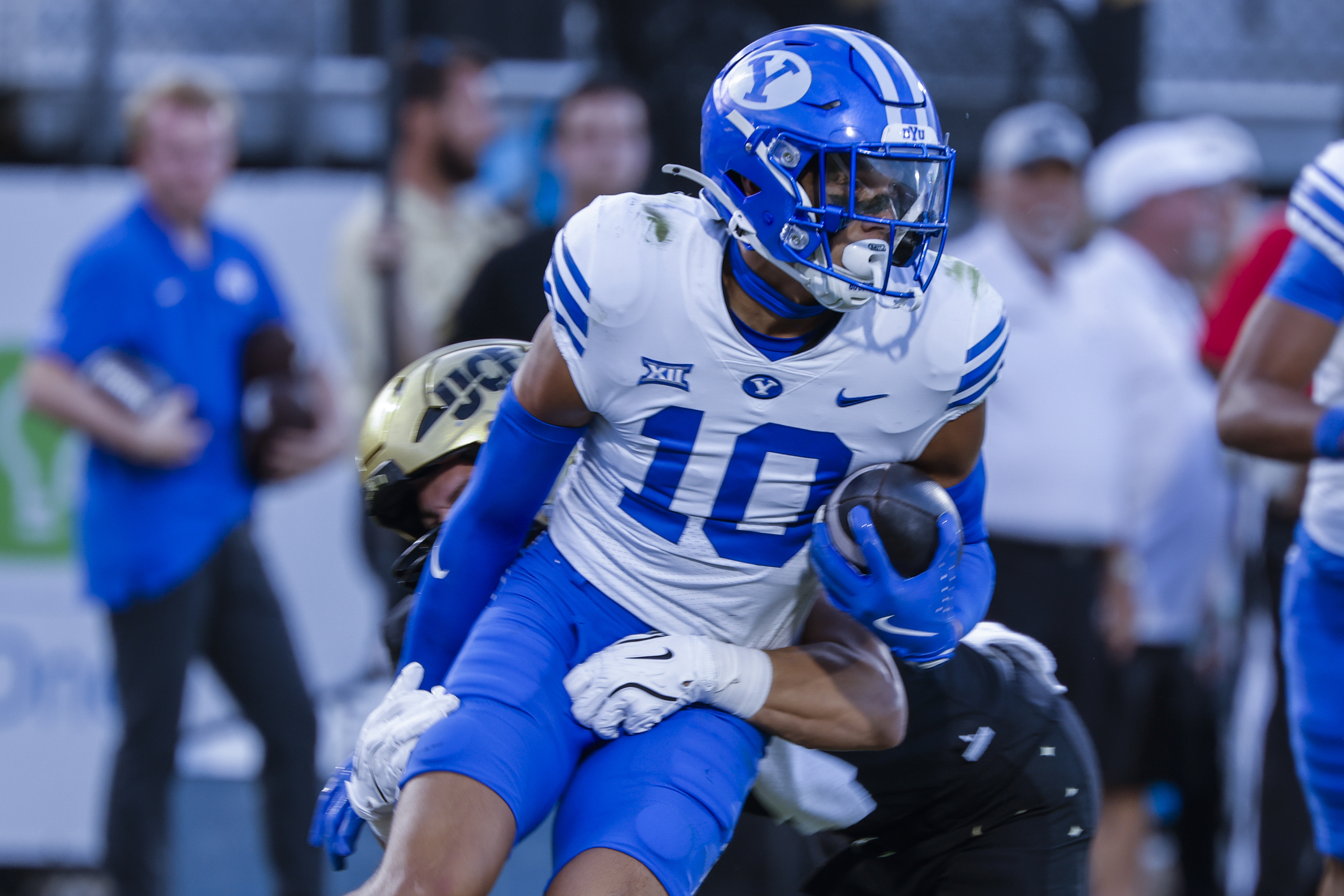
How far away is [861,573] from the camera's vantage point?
2406mm

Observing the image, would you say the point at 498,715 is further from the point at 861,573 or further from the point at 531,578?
the point at 861,573

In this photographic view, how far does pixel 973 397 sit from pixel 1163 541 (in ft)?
8.45

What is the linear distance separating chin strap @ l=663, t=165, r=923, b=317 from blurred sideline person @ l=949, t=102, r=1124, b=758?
2.09 metres

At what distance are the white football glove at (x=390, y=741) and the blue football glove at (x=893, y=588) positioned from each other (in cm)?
59

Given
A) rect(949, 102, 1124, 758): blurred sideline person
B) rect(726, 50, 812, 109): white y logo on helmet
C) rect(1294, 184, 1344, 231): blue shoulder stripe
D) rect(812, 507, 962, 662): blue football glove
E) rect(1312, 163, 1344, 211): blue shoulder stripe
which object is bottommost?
rect(949, 102, 1124, 758): blurred sideline person

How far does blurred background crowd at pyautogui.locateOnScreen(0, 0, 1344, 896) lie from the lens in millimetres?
4398

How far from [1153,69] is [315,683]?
12.3 feet

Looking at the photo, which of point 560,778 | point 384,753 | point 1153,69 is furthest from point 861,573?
point 1153,69

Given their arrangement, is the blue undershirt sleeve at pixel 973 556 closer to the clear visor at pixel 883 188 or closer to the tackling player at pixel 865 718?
the tackling player at pixel 865 718

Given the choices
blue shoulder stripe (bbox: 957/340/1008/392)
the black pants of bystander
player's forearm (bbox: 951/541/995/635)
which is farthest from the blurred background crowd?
blue shoulder stripe (bbox: 957/340/1008/392)

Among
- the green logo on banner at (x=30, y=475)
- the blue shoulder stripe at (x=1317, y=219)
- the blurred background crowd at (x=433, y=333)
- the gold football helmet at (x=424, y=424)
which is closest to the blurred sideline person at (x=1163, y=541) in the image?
the blurred background crowd at (x=433, y=333)

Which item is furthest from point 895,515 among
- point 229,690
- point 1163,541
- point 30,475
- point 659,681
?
point 30,475

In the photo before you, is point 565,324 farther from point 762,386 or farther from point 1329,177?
point 1329,177

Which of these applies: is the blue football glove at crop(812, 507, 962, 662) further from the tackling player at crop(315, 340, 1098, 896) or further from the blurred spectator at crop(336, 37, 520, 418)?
the blurred spectator at crop(336, 37, 520, 418)
